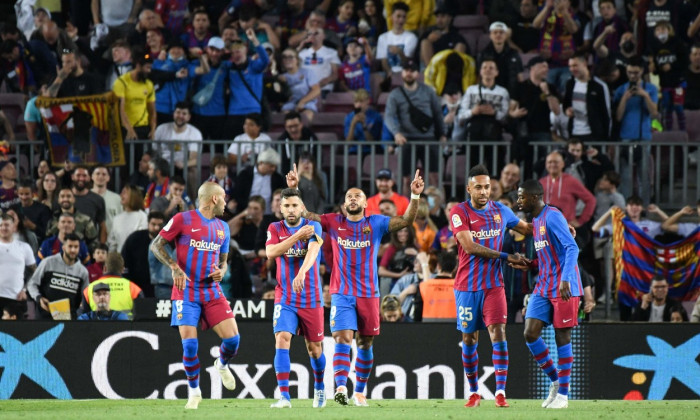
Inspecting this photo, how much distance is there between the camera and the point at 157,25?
21.2 m

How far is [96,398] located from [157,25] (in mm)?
8344

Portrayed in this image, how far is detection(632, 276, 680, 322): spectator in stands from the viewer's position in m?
16.2

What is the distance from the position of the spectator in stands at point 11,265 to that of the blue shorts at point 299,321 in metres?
5.89

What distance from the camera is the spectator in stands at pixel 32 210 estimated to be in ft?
59.4

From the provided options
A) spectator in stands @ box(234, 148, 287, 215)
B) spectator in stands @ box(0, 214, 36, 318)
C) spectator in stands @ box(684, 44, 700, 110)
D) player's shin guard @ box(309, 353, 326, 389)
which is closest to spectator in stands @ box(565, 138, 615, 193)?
spectator in stands @ box(684, 44, 700, 110)

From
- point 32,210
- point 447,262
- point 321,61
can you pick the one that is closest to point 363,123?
point 321,61

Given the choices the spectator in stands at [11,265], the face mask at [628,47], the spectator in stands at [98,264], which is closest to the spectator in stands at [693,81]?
the face mask at [628,47]

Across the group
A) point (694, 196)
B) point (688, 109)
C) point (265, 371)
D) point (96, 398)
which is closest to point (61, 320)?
point (96, 398)

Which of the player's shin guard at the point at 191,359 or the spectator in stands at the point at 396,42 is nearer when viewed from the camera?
the player's shin guard at the point at 191,359

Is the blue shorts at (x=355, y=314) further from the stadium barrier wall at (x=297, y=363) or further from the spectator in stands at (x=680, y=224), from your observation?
the spectator in stands at (x=680, y=224)

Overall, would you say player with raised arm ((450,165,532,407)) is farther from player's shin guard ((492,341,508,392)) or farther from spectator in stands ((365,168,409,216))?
spectator in stands ((365,168,409,216))

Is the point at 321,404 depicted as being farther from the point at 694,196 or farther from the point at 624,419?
the point at 694,196

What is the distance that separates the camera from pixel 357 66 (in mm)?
21062

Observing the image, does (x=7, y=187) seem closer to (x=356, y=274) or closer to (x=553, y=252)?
(x=356, y=274)
